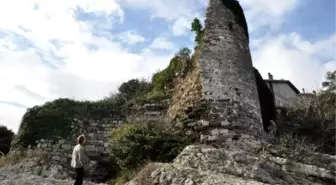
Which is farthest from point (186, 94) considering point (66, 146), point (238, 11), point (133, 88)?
point (133, 88)

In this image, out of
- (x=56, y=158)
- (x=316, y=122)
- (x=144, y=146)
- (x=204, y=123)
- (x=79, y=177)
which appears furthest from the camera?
(x=316, y=122)

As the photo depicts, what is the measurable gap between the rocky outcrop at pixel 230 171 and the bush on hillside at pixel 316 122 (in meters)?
6.85

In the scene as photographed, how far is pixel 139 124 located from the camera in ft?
41.5

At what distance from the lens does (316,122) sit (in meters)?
17.6

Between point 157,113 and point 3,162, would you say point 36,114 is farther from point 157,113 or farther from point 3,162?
point 157,113

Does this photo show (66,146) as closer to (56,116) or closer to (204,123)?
(56,116)

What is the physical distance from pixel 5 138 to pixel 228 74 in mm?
11535

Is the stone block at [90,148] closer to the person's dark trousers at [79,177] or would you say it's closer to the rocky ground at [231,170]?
the rocky ground at [231,170]

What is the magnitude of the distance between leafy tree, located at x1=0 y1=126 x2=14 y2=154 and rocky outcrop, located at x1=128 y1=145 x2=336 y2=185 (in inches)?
480

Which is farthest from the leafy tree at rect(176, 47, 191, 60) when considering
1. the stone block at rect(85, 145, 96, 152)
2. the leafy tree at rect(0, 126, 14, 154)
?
the leafy tree at rect(0, 126, 14, 154)

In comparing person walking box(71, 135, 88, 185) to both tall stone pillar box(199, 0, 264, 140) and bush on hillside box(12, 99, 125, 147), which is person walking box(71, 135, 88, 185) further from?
bush on hillside box(12, 99, 125, 147)

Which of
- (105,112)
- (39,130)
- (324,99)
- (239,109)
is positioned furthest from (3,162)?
(324,99)

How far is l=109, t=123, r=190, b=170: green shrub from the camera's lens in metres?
11.3

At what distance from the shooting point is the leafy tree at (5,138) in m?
18.7
